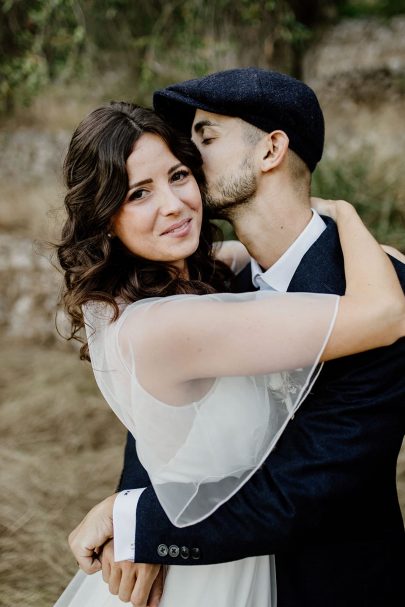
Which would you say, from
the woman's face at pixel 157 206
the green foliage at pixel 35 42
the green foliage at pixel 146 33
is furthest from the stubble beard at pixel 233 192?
the green foliage at pixel 146 33

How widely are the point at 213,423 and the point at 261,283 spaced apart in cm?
67

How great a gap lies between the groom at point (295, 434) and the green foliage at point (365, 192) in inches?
113

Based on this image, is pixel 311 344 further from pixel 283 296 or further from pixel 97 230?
pixel 97 230

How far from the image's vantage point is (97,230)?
2.15 meters

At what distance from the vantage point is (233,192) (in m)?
2.21

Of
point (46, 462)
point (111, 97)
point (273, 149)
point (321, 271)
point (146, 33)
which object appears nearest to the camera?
point (321, 271)

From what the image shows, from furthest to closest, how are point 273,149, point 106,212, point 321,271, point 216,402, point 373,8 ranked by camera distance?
1. point 373,8
2. point 273,149
3. point 106,212
4. point 321,271
5. point 216,402

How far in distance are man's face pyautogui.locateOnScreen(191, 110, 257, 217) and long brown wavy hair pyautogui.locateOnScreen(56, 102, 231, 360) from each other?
0.18 ft

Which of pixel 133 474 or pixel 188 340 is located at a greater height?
pixel 188 340

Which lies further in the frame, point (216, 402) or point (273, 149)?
point (273, 149)

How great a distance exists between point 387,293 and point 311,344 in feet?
1.00

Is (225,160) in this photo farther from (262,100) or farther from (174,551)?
(174,551)

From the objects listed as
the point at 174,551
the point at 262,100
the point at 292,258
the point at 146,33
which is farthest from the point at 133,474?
the point at 146,33

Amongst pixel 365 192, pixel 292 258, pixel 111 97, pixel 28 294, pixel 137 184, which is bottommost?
pixel 28 294
